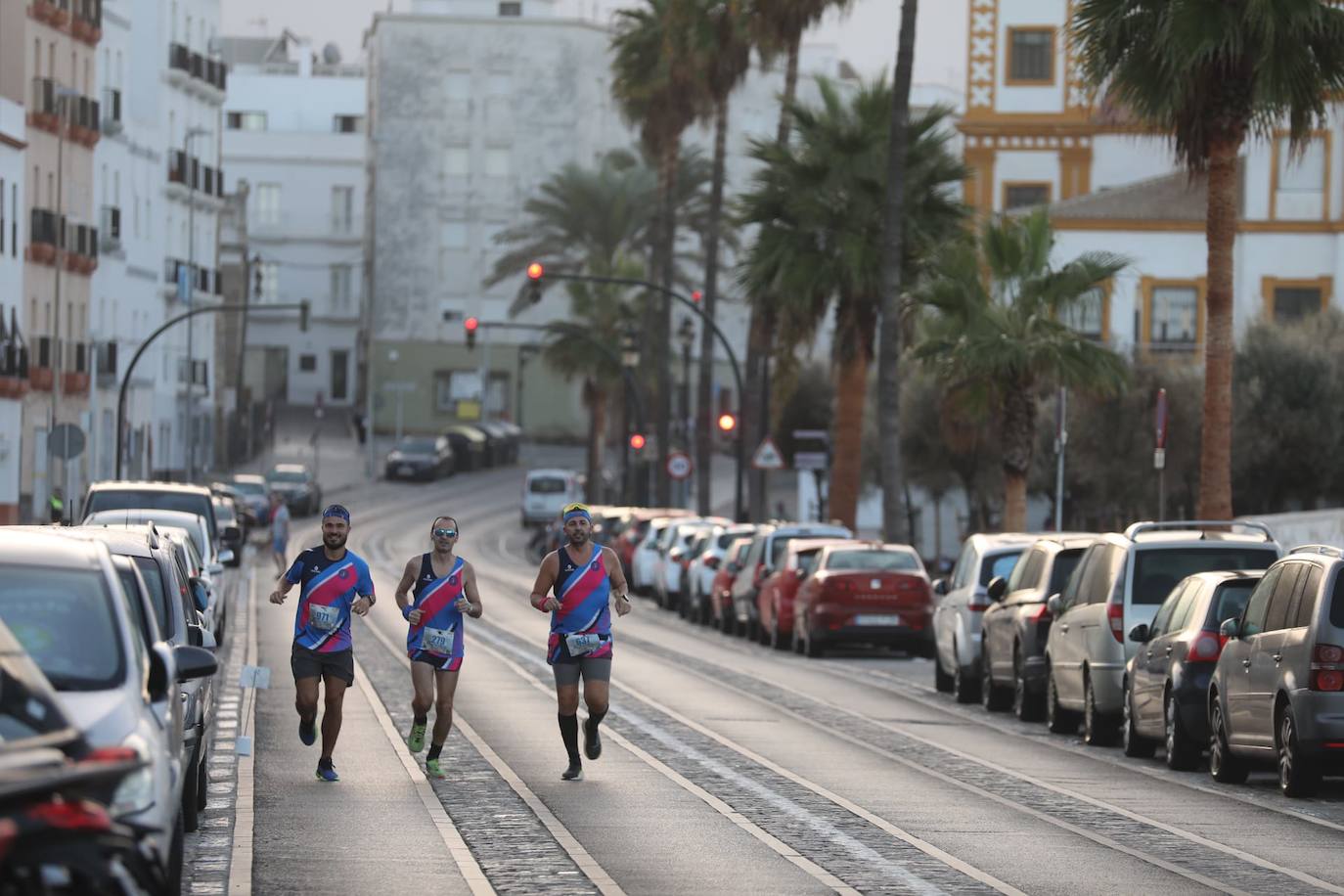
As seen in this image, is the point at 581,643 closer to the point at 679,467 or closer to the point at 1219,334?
the point at 1219,334

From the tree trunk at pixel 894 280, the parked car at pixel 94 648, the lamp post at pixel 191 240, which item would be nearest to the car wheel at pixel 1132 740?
the parked car at pixel 94 648

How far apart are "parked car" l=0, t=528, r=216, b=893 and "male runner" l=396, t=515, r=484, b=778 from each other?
6.22 m

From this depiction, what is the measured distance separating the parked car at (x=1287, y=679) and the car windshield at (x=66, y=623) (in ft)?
28.8

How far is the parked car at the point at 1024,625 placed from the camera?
83.8ft

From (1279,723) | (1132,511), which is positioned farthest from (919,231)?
(1279,723)

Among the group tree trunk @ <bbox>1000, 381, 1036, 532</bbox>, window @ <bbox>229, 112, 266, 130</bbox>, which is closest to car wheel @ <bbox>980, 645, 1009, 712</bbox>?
tree trunk @ <bbox>1000, 381, 1036, 532</bbox>

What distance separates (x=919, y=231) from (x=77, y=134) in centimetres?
3234

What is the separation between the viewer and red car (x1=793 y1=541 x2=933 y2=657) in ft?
120

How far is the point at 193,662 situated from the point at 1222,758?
9.25 m

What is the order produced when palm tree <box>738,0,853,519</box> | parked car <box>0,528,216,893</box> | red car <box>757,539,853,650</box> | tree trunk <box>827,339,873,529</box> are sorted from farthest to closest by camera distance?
palm tree <box>738,0,853,519</box>
tree trunk <box>827,339,873,529</box>
red car <box>757,539,853,650</box>
parked car <box>0,528,216,893</box>

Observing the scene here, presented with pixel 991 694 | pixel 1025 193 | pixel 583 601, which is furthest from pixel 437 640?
pixel 1025 193

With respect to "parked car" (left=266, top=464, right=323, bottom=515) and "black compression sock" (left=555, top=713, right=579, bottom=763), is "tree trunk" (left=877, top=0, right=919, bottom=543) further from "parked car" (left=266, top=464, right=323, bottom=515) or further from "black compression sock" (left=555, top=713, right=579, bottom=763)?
"parked car" (left=266, top=464, right=323, bottom=515)

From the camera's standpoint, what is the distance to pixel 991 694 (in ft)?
89.8

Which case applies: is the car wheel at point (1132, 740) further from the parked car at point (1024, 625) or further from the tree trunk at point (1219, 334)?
the tree trunk at point (1219, 334)
